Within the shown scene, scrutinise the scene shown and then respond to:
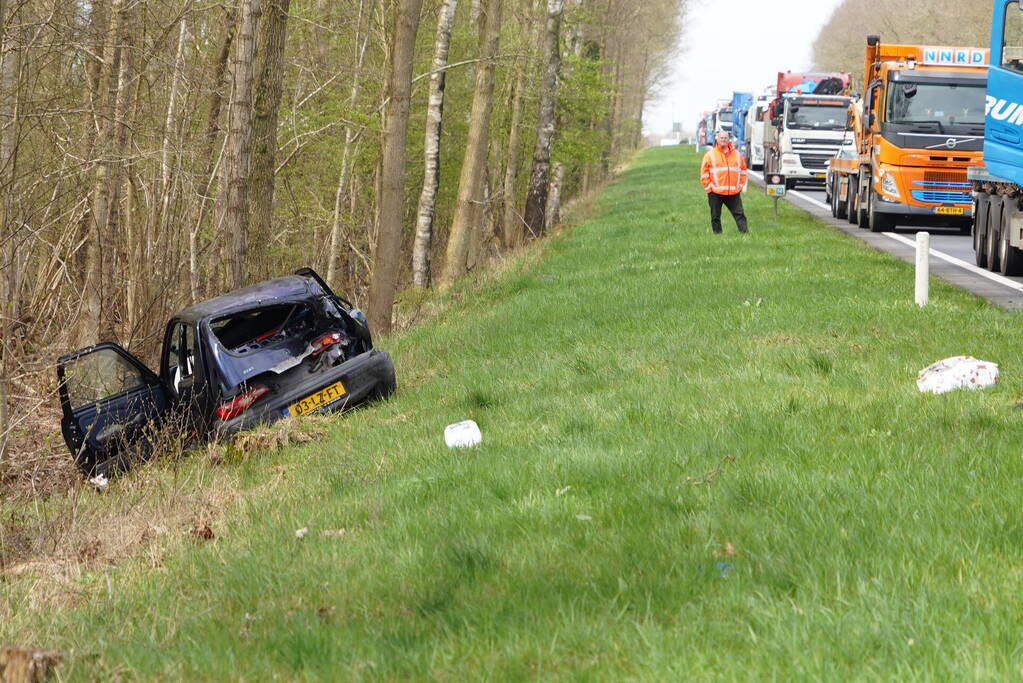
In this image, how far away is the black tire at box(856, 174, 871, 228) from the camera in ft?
81.7

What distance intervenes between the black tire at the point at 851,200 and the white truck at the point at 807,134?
11969mm

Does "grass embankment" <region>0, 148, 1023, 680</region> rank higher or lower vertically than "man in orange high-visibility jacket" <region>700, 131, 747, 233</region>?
lower

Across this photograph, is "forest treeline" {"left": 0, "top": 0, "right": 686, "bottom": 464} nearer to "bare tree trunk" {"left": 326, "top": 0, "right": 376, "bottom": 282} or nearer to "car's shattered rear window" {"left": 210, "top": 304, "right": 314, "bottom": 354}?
"bare tree trunk" {"left": 326, "top": 0, "right": 376, "bottom": 282}

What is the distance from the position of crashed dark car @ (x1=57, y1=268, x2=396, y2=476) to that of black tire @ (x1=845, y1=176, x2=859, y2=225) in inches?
683

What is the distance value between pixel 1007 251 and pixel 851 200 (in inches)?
398

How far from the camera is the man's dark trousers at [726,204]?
21.5 metres

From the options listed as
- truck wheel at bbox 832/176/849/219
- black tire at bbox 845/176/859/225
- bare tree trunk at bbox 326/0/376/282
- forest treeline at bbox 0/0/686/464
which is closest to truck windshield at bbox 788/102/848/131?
forest treeline at bbox 0/0/686/464

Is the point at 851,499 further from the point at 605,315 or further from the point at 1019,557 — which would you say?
the point at 605,315

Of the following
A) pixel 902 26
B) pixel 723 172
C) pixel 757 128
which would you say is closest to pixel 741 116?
pixel 757 128

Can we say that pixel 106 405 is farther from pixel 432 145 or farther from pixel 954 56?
pixel 954 56

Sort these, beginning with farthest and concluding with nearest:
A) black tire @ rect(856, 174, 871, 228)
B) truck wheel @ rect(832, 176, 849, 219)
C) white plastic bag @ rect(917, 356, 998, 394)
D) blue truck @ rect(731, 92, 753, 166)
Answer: blue truck @ rect(731, 92, 753, 166) → truck wheel @ rect(832, 176, 849, 219) → black tire @ rect(856, 174, 871, 228) → white plastic bag @ rect(917, 356, 998, 394)

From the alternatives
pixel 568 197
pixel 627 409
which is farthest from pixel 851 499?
pixel 568 197

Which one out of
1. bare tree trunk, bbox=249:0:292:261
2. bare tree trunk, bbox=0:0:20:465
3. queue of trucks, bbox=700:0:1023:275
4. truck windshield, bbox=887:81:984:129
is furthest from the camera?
truck windshield, bbox=887:81:984:129

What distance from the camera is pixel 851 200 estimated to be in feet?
87.8
